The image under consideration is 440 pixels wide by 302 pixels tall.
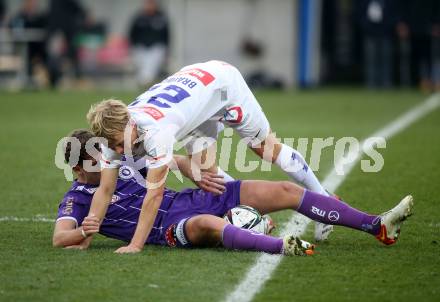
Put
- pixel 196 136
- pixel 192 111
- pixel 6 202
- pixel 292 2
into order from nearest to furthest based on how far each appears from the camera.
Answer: pixel 192 111
pixel 196 136
pixel 6 202
pixel 292 2

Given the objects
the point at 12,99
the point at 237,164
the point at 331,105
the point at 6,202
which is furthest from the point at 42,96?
the point at 6,202

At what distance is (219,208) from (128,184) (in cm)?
58

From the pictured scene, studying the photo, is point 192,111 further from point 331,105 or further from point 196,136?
point 331,105

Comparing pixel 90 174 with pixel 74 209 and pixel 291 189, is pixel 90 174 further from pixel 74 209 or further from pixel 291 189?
pixel 291 189

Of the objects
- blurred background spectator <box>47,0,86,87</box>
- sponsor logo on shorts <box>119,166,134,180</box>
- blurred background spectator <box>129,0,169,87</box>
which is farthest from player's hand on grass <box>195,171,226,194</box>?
blurred background spectator <box>47,0,86,87</box>

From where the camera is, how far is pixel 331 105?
17000mm

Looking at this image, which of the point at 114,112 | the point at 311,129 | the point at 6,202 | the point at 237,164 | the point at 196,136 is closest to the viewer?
the point at 114,112

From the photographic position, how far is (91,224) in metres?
5.84

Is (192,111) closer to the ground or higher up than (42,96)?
higher up

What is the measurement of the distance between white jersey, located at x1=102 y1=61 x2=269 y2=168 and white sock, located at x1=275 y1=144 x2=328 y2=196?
0.66ft

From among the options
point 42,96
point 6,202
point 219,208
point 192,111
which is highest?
point 192,111

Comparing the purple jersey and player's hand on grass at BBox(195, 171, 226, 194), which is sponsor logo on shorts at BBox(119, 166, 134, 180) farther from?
player's hand on grass at BBox(195, 171, 226, 194)

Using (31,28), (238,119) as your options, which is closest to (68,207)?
(238,119)

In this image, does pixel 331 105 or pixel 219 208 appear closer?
pixel 219 208
